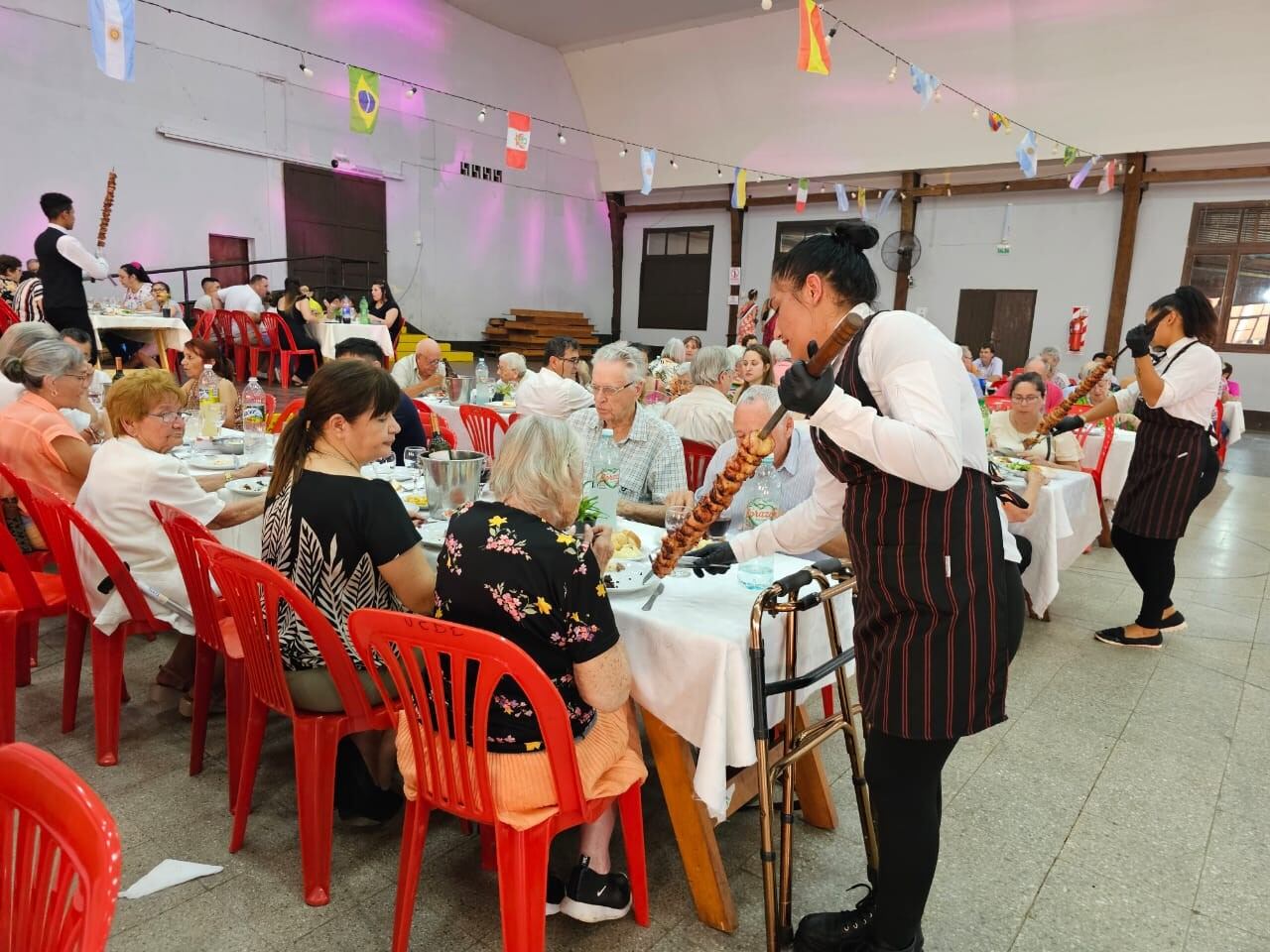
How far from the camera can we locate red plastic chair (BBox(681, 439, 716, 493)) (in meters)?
3.73

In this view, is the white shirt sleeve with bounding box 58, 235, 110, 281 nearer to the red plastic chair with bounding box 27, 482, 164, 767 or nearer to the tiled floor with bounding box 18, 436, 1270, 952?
the tiled floor with bounding box 18, 436, 1270, 952

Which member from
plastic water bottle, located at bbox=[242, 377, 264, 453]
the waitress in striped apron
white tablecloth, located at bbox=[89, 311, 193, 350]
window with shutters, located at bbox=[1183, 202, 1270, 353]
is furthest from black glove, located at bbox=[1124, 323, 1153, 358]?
window with shutters, located at bbox=[1183, 202, 1270, 353]

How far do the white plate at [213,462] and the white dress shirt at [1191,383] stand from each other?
154 inches

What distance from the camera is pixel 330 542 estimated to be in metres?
1.86

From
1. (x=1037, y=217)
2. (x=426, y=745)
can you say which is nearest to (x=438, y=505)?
(x=426, y=745)

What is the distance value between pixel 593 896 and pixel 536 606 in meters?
0.80

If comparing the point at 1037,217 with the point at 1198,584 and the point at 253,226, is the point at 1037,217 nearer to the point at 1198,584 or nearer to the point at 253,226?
the point at 1198,584

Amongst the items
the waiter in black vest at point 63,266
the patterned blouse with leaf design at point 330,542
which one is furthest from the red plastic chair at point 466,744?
the waiter in black vest at point 63,266

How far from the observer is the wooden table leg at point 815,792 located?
86.0 inches

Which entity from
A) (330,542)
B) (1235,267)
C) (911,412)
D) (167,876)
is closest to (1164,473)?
(911,412)

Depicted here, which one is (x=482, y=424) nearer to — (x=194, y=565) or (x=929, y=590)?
(x=194, y=565)

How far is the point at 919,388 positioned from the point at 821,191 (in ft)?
46.7

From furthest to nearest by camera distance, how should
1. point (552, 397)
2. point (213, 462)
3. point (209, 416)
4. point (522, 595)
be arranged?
point (552, 397)
point (209, 416)
point (213, 462)
point (522, 595)

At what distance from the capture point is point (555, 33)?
14523 millimetres
